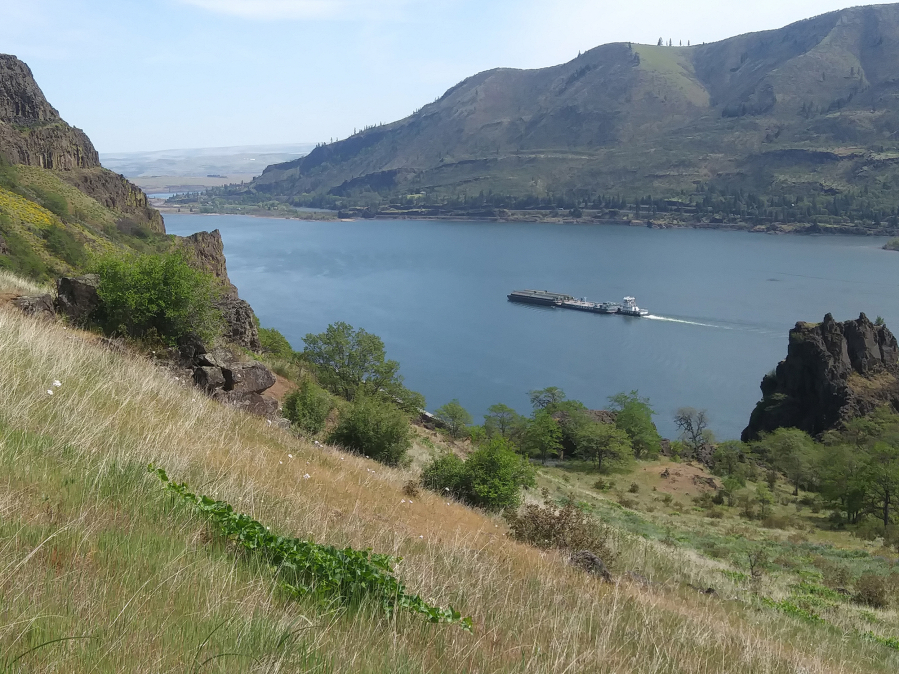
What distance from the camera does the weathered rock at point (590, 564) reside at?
6329 millimetres

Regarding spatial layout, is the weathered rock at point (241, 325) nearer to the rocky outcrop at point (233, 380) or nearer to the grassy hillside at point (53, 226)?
the grassy hillside at point (53, 226)

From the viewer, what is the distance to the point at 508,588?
4.25m

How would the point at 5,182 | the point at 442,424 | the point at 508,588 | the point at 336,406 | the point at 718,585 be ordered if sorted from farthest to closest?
the point at 5,182, the point at 442,424, the point at 336,406, the point at 718,585, the point at 508,588

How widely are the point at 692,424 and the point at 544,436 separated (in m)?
16.7

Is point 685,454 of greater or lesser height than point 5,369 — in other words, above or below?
below

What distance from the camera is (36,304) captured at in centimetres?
1164

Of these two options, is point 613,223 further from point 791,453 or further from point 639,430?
point 791,453

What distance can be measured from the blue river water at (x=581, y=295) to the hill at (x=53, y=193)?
1611cm

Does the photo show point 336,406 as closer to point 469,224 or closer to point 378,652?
point 378,652

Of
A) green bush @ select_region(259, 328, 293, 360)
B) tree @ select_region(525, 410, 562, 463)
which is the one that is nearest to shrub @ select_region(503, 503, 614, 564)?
green bush @ select_region(259, 328, 293, 360)

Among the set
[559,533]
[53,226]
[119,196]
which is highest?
[119,196]

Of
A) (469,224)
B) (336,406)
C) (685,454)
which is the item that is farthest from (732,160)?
(336,406)

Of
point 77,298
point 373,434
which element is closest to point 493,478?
point 373,434

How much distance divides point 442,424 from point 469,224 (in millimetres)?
138539
